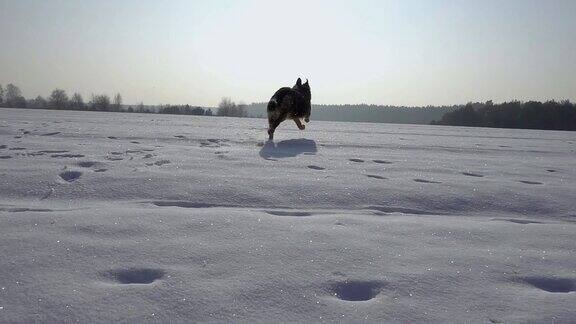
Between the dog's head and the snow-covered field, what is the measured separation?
5773mm

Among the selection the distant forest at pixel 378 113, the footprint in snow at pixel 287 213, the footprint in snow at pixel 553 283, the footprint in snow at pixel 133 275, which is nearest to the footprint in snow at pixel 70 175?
the footprint in snow at pixel 287 213

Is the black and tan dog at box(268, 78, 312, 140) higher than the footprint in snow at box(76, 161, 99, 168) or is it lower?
higher

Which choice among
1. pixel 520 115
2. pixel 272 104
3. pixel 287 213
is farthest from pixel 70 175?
pixel 520 115

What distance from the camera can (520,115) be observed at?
182 feet

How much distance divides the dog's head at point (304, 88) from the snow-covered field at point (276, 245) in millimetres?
5773

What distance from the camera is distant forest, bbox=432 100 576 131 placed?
53250 mm

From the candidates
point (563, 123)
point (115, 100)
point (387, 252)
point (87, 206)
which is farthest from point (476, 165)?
point (115, 100)

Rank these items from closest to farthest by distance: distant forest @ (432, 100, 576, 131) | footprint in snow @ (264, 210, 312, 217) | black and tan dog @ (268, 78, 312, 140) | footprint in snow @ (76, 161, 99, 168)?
1. footprint in snow @ (264, 210, 312, 217)
2. footprint in snow @ (76, 161, 99, 168)
3. black and tan dog @ (268, 78, 312, 140)
4. distant forest @ (432, 100, 576, 131)

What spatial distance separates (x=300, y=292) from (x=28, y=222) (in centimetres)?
174

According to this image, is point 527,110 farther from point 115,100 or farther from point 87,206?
point 115,100

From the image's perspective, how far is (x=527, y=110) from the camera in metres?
55.6

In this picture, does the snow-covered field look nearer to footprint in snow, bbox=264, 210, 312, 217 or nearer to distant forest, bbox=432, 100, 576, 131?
footprint in snow, bbox=264, 210, 312, 217

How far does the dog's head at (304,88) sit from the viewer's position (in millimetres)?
9736

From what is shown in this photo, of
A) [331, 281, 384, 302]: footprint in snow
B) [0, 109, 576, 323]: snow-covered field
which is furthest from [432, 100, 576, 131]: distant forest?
[331, 281, 384, 302]: footprint in snow
